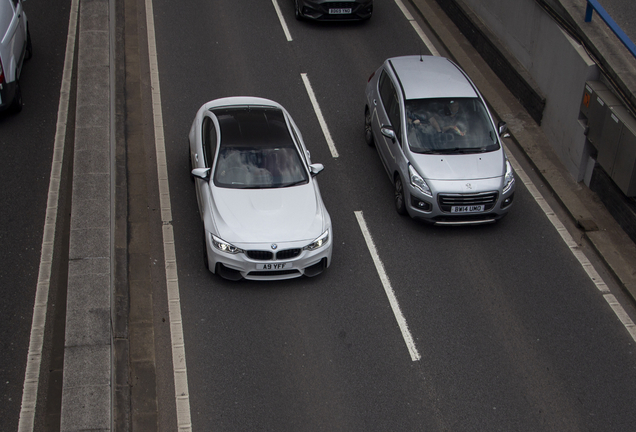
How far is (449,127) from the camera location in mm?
11023

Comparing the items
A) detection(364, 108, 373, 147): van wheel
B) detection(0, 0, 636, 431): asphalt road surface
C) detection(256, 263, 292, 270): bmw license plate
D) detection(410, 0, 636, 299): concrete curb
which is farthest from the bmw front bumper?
detection(410, 0, 636, 299): concrete curb

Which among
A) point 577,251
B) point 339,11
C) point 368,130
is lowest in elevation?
point 577,251

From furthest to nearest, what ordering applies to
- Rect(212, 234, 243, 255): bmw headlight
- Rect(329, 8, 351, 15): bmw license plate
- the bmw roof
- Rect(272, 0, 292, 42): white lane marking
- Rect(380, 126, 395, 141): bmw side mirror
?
Rect(329, 8, 351, 15): bmw license plate
Rect(272, 0, 292, 42): white lane marking
the bmw roof
Rect(380, 126, 395, 141): bmw side mirror
Rect(212, 234, 243, 255): bmw headlight

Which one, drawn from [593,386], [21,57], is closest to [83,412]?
[593,386]

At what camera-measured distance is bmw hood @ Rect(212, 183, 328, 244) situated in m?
9.08

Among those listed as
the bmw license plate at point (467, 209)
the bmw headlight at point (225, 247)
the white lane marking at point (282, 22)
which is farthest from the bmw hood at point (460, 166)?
the white lane marking at point (282, 22)

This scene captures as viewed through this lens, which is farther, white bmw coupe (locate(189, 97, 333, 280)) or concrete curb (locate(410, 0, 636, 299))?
concrete curb (locate(410, 0, 636, 299))

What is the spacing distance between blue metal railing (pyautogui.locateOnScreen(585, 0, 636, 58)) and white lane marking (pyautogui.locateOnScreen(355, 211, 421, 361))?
197 inches

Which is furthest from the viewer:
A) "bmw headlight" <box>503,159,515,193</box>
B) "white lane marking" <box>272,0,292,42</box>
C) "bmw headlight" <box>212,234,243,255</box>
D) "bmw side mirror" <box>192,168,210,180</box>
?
"white lane marking" <box>272,0,292,42</box>

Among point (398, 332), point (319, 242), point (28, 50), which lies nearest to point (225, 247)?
point (319, 242)

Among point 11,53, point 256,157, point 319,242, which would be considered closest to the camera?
point 319,242

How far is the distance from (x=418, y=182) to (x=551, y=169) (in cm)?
324

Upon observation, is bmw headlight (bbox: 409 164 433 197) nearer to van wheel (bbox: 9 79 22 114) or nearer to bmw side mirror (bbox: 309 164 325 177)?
bmw side mirror (bbox: 309 164 325 177)

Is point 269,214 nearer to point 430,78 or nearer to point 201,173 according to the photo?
point 201,173
